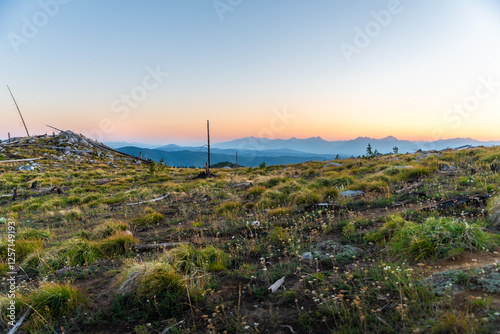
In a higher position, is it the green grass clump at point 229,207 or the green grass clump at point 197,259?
the green grass clump at point 197,259

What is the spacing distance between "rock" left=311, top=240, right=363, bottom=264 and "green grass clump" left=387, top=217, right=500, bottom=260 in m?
0.75

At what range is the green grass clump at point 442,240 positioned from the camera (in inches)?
163

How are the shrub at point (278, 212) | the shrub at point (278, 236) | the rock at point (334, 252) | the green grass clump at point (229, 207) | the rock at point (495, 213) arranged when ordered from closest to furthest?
the rock at point (334, 252) < the rock at point (495, 213) < the shrub at point (278, 236) < the shrub at point (278, 212) < the green grass clump at point (229, 207)

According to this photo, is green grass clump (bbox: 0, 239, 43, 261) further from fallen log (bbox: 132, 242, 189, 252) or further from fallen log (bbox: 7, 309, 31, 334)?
fallen log (bbox: 7, 309, 31, 334)

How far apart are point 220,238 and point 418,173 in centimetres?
1078

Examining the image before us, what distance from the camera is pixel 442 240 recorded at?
4.42m

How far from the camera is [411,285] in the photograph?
3262mm

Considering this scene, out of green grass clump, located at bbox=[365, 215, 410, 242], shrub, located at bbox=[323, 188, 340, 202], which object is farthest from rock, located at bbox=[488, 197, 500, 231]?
shrub, located at bbox=[323, 188, 340, 202]

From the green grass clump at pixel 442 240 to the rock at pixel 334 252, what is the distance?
745 mm

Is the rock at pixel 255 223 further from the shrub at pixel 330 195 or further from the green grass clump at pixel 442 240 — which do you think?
the green grass clump at pixel 442 240

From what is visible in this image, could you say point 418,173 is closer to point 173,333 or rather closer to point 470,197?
point 470,197

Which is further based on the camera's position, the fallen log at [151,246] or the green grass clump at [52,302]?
the fallen log at [151,246]

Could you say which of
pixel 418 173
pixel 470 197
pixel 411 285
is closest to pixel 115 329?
pixel 411 285


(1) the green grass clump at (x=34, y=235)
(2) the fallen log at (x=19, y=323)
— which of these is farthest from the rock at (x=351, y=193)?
(1) the green grass clump at (x=34, y=235)
